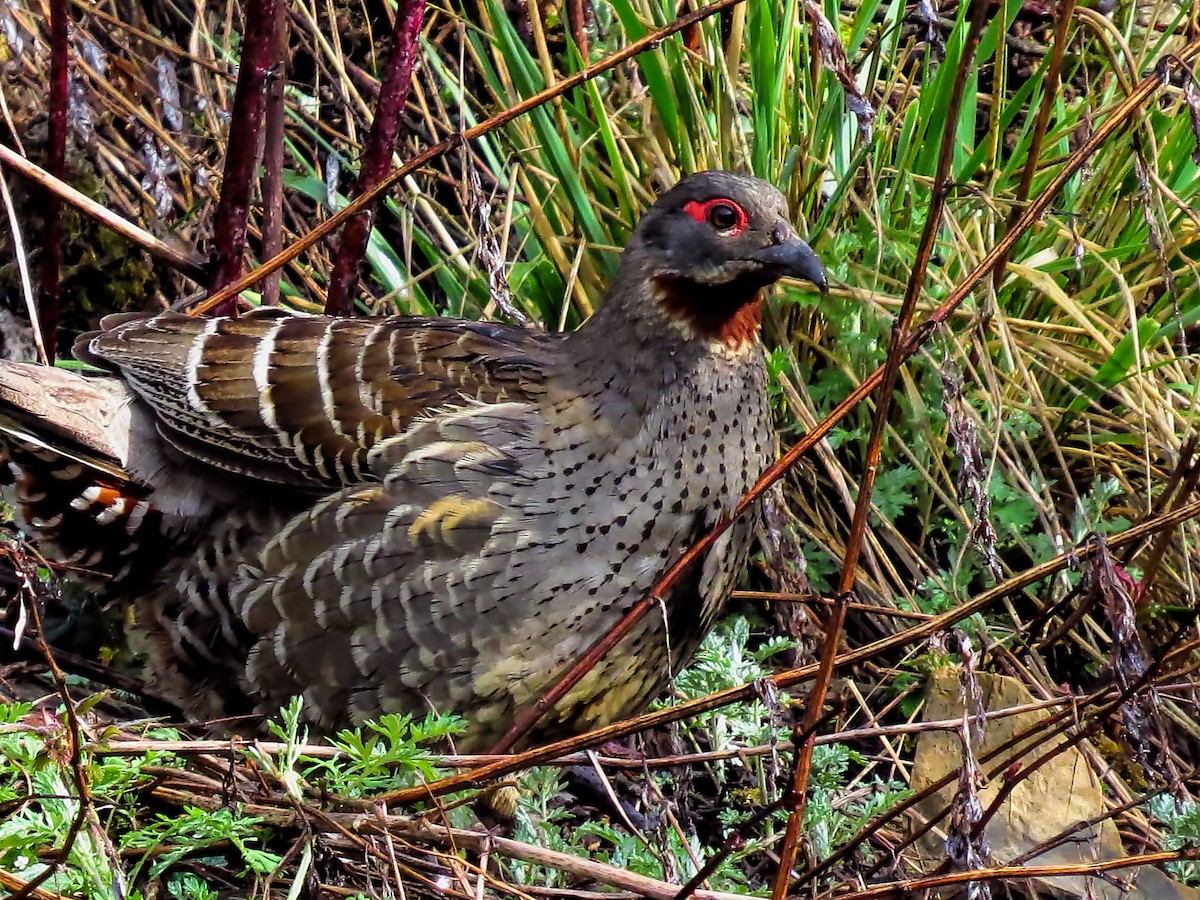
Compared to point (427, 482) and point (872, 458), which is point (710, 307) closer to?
point (427, 482)

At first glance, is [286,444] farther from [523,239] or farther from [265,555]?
[523,239]

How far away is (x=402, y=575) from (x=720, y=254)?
94 centimetres

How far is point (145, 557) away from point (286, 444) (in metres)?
0.53

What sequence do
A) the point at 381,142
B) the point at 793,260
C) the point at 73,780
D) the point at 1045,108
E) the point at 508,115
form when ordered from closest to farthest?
the point at 73,780, the point at 793,260, the point at 508,115, the point at 1045,108, the point at 381,142

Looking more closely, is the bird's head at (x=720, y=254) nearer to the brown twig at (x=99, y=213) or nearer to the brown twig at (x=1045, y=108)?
the brown twig at (x=1045, y=108)

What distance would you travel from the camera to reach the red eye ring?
2883mm

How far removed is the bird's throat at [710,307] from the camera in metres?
2.94

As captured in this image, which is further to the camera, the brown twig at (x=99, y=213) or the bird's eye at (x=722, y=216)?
the brown twig at (x=99, y=213)

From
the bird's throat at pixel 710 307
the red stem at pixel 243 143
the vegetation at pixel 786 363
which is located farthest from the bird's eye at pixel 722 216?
the red stem at pixel 243 143

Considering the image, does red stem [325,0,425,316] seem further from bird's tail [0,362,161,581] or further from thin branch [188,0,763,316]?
bird's tail [0,362,161,581]

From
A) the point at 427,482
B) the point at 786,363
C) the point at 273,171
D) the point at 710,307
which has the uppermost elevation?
the point at 273,171

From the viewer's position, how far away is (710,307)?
296cm

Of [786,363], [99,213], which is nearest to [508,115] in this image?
[99,213]

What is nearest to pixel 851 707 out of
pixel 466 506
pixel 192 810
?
pixel 466 506
